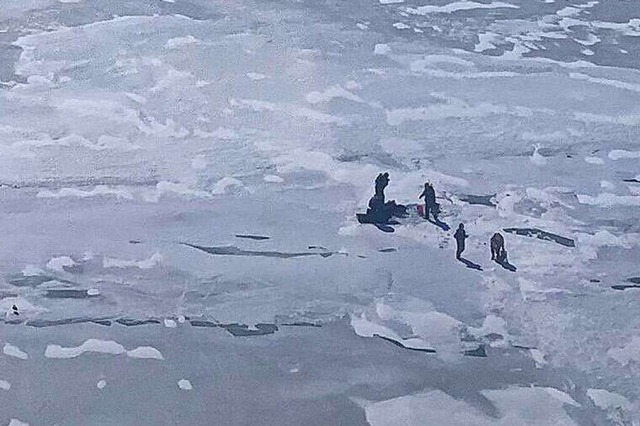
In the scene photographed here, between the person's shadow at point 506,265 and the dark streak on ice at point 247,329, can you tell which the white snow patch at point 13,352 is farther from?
the person's shadow at point 506,265

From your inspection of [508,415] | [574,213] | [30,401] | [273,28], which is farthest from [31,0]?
[508,415]

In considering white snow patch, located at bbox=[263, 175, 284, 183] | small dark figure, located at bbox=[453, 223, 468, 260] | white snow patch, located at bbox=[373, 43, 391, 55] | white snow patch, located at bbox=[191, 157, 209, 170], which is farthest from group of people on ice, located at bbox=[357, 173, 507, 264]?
white snow patch, located at bbox=[373, 43, 391, 55]

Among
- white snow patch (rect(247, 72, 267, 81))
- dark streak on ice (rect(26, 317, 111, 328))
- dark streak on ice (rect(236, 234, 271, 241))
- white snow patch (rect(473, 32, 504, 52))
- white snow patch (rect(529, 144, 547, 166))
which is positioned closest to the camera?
dark streak on ice (rect(26, 317, 111, 328))

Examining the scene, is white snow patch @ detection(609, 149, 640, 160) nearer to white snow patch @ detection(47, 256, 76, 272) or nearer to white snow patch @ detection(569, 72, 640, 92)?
white snow patch @ detection(569, 72, 640, 92)

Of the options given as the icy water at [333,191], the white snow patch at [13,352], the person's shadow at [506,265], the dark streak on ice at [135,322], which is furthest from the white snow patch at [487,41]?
the white snow patch at [13,352]

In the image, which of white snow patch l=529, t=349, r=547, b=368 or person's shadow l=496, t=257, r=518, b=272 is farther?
person's shadow l=496, t=257, r=518, b=272

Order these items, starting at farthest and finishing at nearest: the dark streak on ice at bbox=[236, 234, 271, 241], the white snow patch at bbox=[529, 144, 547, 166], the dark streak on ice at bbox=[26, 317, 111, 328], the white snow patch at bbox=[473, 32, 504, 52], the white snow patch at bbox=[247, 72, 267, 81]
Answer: the white snow patch at bbox=[473, 32, 504, 52]
the white snow patch at bbox=[247, 72, 267, 81]
the white snow patch at bbox=[529, 144, 547, 166]
the dark streak on ice at bbox=[236, 234, 271, 241]
the dark streak on ice at bbox=[26, 317, 111, 328]

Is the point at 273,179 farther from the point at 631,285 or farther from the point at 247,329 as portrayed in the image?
the point at 631,285

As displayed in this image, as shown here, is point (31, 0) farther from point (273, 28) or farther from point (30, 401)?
point (30, 401)

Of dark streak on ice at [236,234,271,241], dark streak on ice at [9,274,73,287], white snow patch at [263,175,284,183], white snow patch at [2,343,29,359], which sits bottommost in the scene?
white snow patch at [2,343,29,359]
